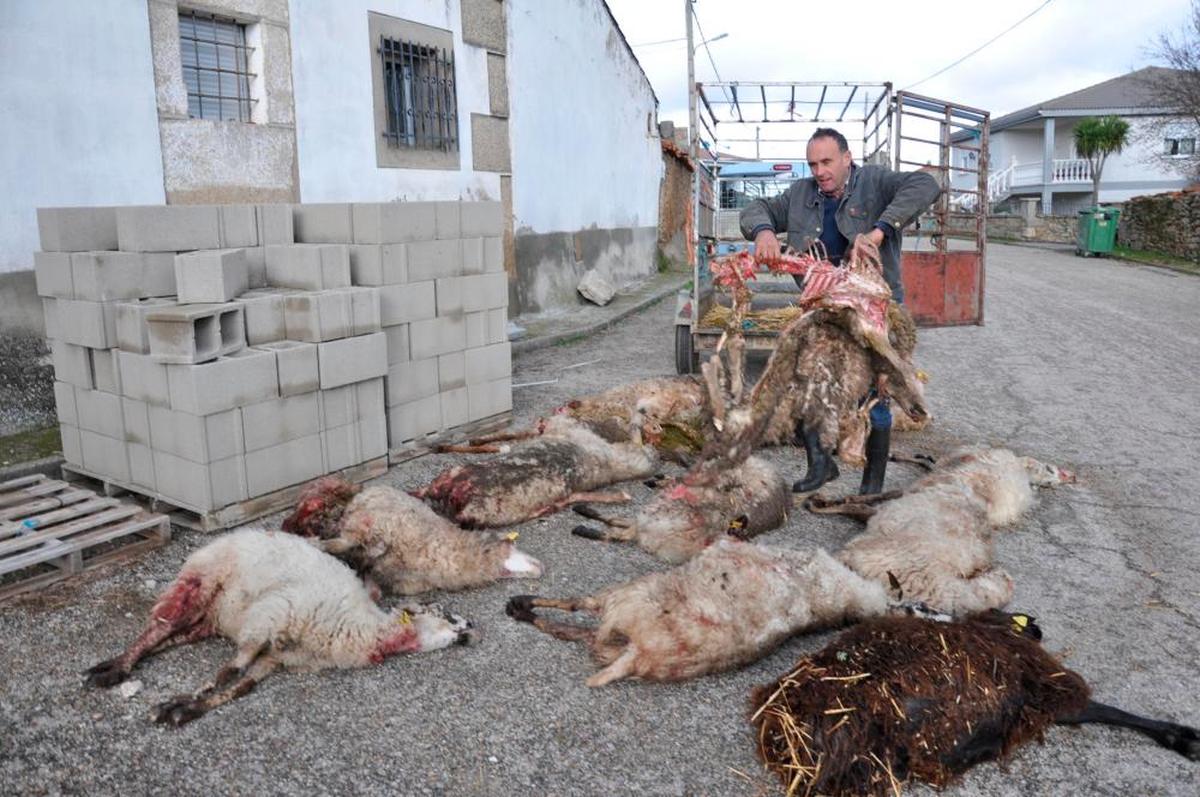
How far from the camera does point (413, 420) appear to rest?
21.2 ft

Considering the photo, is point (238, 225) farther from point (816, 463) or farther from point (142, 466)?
point (816, 463)

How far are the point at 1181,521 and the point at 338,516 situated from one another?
195 inches

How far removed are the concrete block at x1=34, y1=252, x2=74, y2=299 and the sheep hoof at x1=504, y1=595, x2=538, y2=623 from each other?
342cm

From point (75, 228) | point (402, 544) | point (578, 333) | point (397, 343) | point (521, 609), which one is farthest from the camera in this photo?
point (578, 333)

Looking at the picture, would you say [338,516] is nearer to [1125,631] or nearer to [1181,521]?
[1125,631]

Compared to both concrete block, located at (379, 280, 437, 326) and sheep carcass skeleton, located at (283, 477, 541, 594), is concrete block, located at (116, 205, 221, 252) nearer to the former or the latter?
concrete block, located at (379, 280, 437, 326)

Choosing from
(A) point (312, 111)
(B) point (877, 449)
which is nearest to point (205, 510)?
(B) point (877, 449)

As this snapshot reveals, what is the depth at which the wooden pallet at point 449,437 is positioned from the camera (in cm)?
630

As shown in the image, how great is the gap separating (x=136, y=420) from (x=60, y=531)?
A: 83 centimetres

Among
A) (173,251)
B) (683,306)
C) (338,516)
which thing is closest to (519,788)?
(338,516)

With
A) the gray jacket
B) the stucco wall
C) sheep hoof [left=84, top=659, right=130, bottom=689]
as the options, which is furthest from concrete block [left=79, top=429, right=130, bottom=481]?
the stucco wall

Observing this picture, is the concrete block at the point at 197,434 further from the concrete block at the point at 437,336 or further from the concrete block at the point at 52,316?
the concrete block at the point at 437,336

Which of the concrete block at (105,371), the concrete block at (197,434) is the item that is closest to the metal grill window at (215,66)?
the concrete block at (105,371)

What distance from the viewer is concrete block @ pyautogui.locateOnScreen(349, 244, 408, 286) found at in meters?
6.01
